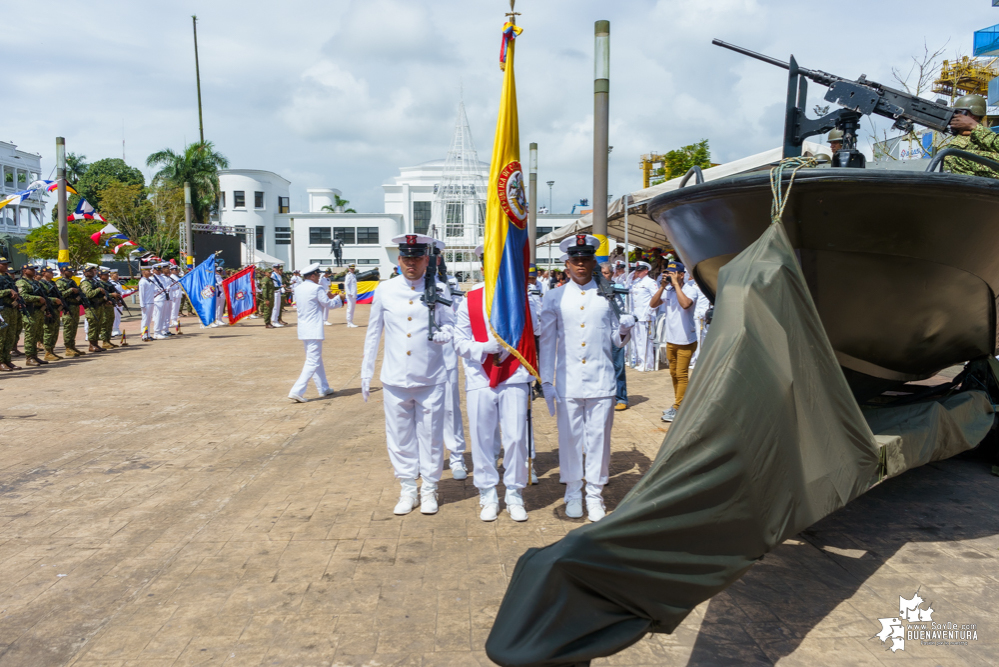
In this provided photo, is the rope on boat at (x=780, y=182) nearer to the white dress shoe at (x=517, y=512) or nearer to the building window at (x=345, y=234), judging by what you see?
the white dress shoe at (x=517, y=512)

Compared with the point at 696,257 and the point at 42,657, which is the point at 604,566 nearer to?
the point at 42,657

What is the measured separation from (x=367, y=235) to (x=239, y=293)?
4832 cm

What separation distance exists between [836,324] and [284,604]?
12.6 ft

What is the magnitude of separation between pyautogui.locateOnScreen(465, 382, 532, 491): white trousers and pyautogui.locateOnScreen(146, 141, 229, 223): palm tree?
147 feet

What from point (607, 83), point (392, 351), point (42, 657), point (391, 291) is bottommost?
point (42, 657)

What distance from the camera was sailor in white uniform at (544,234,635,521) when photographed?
4.84 meters

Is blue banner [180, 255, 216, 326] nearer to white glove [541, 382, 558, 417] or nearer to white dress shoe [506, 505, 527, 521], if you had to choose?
white glove [541, 382, 558, 417]

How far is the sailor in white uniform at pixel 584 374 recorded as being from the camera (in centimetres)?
484

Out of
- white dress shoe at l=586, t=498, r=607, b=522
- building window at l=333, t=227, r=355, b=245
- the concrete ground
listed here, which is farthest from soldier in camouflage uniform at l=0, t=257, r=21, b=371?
building window at l=333, t=227, r=355, b=245

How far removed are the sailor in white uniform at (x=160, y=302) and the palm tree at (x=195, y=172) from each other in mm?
29246

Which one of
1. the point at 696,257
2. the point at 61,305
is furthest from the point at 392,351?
the point at 61,305

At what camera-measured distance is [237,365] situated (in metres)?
12.9

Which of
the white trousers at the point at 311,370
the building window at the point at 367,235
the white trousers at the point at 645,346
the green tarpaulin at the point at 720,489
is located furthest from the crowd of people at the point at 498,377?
the building window at the point at 367,235

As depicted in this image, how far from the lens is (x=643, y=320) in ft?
35.9
